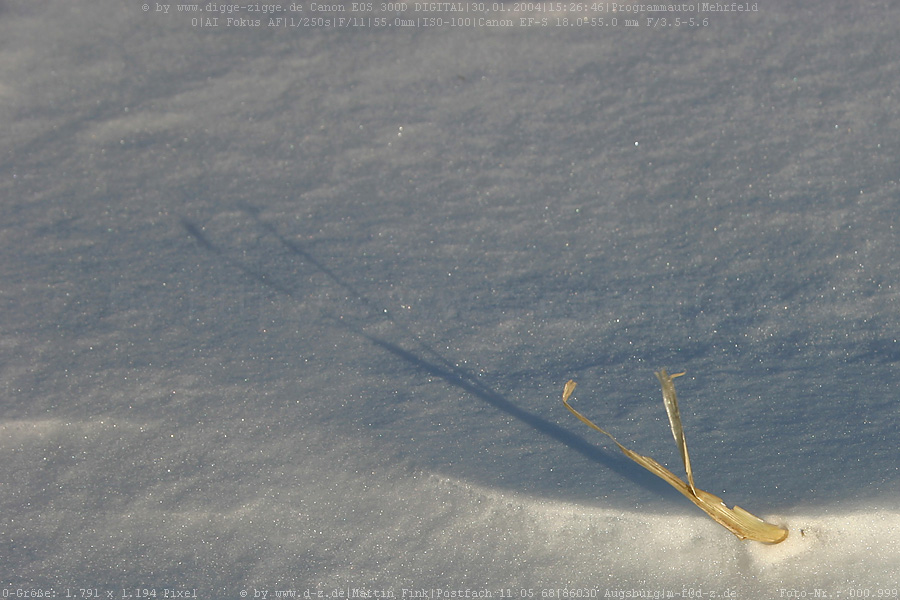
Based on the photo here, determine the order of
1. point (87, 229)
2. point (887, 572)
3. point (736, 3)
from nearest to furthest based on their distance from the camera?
point (887, 572) → point (87, 229) → point (736, 3)

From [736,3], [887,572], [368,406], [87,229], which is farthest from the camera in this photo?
[736,3]

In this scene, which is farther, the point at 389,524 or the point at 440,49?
the point at 440,49

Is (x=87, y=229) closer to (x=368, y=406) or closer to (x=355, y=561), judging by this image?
(x=368, y=406)

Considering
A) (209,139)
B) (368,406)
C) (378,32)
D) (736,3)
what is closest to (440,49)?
(378,32)

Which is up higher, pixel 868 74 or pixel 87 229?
pixel 868 74

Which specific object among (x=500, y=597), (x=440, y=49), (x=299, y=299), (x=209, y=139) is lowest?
(x=500, y=597)

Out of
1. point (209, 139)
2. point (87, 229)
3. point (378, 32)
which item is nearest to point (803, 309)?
point (378, 32)

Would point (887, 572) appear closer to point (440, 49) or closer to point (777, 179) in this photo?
point (777, 179)
